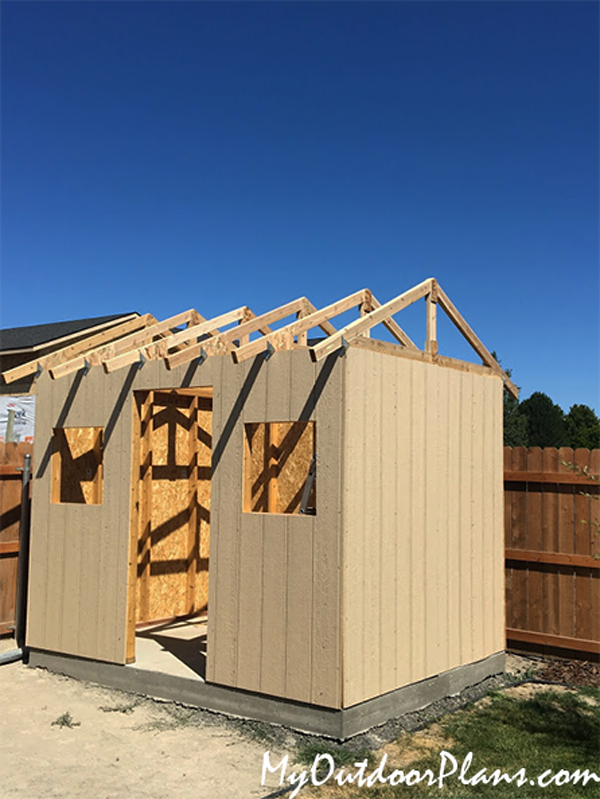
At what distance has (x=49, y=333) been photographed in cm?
1733

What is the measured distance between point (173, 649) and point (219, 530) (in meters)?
2.04

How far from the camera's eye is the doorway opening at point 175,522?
845cm

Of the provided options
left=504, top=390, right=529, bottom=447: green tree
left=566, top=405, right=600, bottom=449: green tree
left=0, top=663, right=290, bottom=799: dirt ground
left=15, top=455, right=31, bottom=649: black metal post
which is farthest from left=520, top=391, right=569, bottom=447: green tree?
left=0, top=663, right=290, bottom=799: dirt ground

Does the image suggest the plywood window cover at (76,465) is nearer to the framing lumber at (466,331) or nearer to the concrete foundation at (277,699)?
the concrete foundation at (277,699)

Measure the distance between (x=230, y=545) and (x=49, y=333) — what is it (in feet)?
42.5

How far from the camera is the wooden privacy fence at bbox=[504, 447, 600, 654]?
7.74 m

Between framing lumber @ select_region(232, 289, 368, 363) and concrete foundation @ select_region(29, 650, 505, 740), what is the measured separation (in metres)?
2.75

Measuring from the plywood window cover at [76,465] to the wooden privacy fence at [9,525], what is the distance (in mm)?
812

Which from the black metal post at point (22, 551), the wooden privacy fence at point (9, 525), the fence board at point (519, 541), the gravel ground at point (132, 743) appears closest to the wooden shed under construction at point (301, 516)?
the gravel ground at point (132, 743)

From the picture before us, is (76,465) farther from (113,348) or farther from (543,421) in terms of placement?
(543,421)

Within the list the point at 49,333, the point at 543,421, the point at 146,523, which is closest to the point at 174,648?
the point at 146,523

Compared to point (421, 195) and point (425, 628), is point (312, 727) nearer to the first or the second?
point (425, 628)

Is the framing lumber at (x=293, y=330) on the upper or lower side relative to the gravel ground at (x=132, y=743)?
upper

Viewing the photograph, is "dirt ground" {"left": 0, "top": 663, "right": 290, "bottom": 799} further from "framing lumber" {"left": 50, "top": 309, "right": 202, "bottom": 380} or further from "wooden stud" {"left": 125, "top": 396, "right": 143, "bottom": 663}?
"framing lumber" {"left": 50, "top": 309, "right": 202, "bottom": 380}
